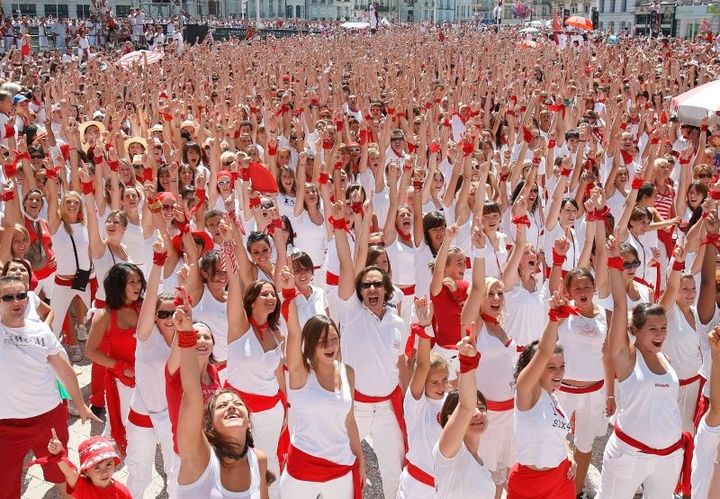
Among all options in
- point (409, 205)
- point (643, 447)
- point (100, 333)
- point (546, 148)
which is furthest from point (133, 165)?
point (643, 447)

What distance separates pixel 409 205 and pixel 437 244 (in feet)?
2.10

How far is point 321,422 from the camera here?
3.67 m

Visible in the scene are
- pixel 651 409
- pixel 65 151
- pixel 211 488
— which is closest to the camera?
pixel 211 488

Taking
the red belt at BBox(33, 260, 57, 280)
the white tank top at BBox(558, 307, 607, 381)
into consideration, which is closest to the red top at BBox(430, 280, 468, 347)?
the white tank top at BBox(558, 307, 607, 381)

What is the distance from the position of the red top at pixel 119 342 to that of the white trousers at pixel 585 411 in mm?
2647

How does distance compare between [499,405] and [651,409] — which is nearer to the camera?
[651,409]

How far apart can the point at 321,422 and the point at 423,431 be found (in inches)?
20.7

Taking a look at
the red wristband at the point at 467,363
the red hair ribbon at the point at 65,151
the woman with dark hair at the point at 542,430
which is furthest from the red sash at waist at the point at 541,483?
the red hair ribbon at the point at 65,151

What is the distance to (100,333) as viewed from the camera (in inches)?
174

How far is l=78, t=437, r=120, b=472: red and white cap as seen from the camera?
10.3 feet

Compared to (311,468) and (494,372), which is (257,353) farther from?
(494,372)

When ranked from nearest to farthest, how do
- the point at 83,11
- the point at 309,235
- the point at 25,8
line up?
the point at 309,235 → the point at 25,8 → the point at 83,11

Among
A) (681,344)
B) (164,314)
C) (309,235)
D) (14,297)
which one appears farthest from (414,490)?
(309,235)

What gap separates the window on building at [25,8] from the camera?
4706 centimetres
